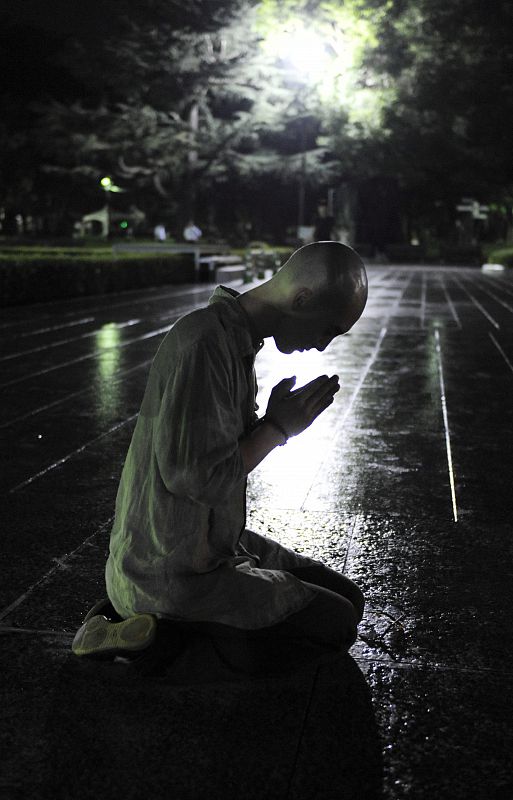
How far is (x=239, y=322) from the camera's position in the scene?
7.82 feet

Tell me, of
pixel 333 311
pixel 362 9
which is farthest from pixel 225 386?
pixel 362 9

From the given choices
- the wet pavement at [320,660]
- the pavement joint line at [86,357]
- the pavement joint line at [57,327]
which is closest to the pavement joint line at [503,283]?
the pavement joint line at [57,327]

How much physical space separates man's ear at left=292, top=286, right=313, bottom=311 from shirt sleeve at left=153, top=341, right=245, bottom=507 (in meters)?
0.24

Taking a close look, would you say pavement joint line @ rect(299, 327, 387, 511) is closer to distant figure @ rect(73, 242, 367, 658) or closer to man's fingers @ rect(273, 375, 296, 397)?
distant figure @ rect(73, 242, 367, 658)

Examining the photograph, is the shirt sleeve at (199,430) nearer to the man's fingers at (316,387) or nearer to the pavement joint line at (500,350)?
the man's fingers at (316,387)

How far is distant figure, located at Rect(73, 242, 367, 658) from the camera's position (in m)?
2.27

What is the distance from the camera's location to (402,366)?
934 centimetres

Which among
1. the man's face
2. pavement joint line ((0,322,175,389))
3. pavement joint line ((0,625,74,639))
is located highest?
the man's face

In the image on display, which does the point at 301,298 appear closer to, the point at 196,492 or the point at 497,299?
the point at 196,492

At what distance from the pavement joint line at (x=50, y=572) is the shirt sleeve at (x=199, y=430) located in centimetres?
121

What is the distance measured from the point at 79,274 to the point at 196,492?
16.5m

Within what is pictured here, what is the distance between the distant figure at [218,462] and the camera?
7.46 ft

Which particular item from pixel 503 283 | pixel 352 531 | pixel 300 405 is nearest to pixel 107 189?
pixel 503 283

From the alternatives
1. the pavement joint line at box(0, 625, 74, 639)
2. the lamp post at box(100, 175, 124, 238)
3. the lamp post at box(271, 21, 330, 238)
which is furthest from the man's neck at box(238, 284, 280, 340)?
the lamp post at box(100, 175, 124, 238)
